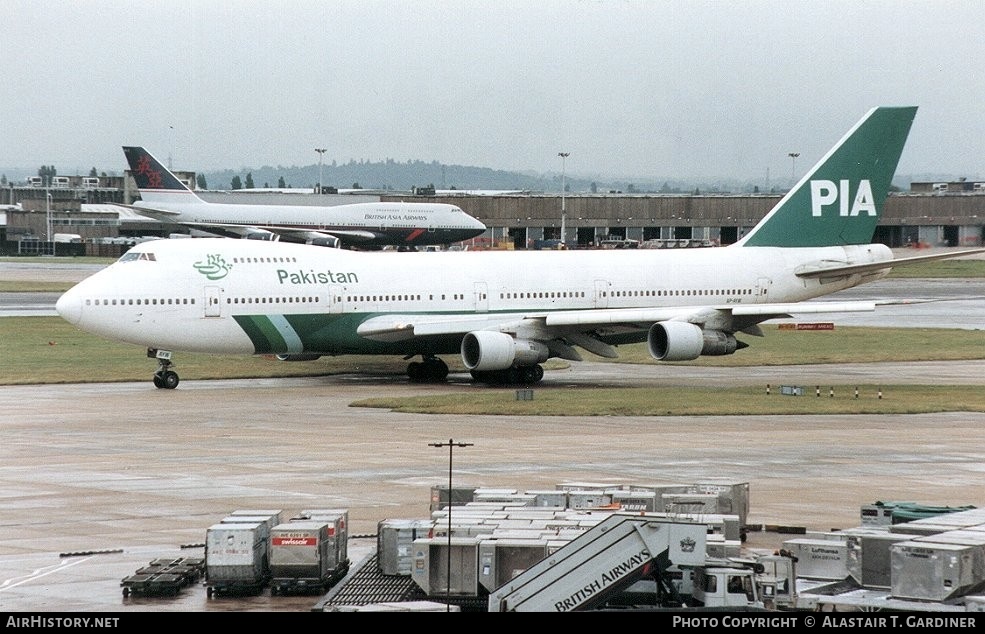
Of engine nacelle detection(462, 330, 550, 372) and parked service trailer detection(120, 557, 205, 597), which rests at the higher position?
engine nacelle detection(462, 330, 550, 372)

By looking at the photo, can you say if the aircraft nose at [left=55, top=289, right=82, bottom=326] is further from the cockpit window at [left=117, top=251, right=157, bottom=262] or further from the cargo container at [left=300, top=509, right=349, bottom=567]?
the cargo container at [left=300, top=509, right=349, bottom=567]

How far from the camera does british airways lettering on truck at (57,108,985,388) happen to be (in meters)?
53.4

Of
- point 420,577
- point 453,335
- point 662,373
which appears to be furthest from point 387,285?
point 420,577

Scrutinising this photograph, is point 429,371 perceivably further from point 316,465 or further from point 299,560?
point 299,560

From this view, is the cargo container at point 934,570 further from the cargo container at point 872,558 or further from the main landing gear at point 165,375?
the main landing gear at point 165,375

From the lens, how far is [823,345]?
76062 mm

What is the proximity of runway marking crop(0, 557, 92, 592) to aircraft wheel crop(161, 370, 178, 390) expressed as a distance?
96.7 ft

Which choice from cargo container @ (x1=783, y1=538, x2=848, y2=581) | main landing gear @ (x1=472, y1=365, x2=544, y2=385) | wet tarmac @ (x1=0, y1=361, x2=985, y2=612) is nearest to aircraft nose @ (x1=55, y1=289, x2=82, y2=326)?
wet tarmac @ (x1=0, y1=361, x2=985, y2=612)

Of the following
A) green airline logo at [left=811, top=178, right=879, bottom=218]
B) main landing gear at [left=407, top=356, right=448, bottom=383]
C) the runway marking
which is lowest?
the runway marking

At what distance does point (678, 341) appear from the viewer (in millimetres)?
54438

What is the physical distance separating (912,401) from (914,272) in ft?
304

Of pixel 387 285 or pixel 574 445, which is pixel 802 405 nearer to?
pixel 574 445

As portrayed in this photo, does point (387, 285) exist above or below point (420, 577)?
above

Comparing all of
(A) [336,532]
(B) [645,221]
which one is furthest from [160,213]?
(A) [336,532]
